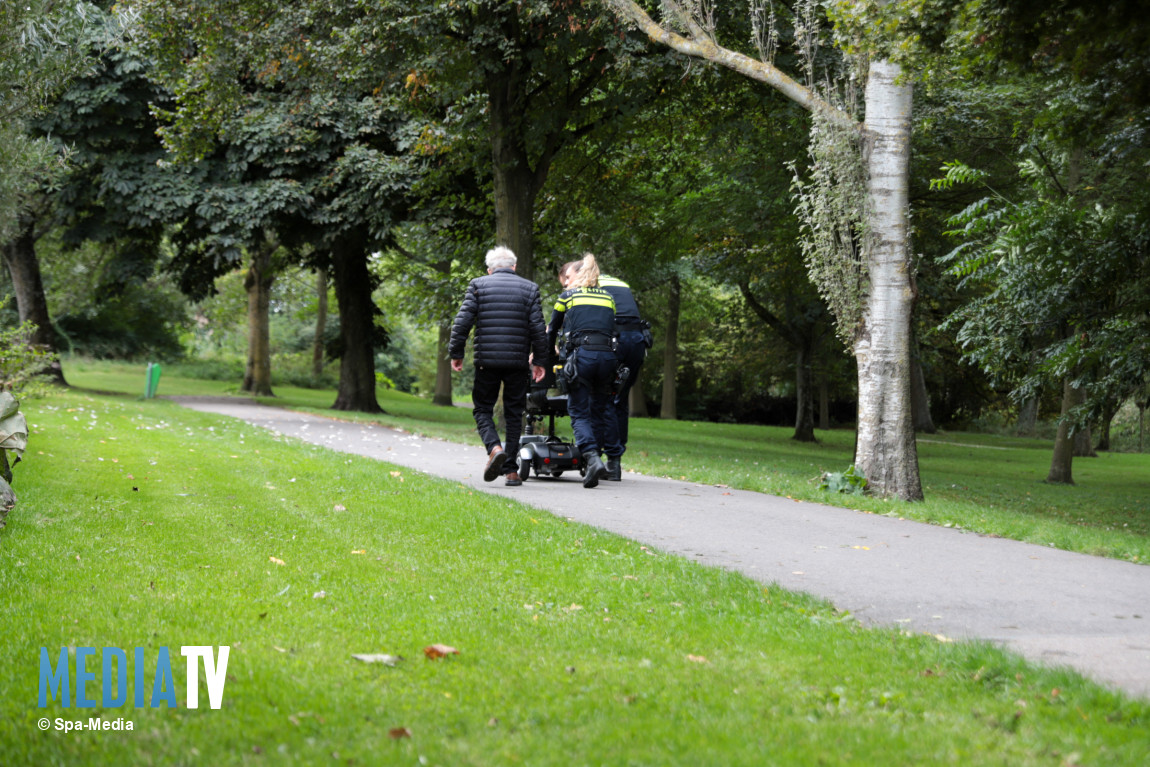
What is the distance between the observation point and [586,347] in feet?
32.7

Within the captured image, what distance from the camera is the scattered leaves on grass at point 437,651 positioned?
4023 millimetres

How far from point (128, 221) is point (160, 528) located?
69.1 ft

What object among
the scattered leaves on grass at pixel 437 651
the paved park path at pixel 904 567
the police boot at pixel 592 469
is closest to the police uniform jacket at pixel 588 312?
the police boot at pixel 592 469

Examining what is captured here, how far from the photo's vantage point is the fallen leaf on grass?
12.9 ft

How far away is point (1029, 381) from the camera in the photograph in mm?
13828

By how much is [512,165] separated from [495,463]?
9.89 metres

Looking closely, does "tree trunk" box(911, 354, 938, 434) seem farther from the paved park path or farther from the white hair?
the white hair

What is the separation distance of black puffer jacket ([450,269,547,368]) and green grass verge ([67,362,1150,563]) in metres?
3.14

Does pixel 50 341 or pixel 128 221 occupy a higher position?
pixel 128 221

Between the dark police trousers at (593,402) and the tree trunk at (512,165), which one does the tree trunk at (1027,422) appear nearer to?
the tree trunk at (512,165)

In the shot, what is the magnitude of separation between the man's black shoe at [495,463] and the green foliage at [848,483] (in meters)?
3.74

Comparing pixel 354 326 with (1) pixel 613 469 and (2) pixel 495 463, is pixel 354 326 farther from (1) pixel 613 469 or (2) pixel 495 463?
(2) pixel 495 463

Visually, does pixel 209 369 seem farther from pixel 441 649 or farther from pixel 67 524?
pixel 441 649

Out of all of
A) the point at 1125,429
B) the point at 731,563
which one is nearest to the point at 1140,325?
the point at 731,563
